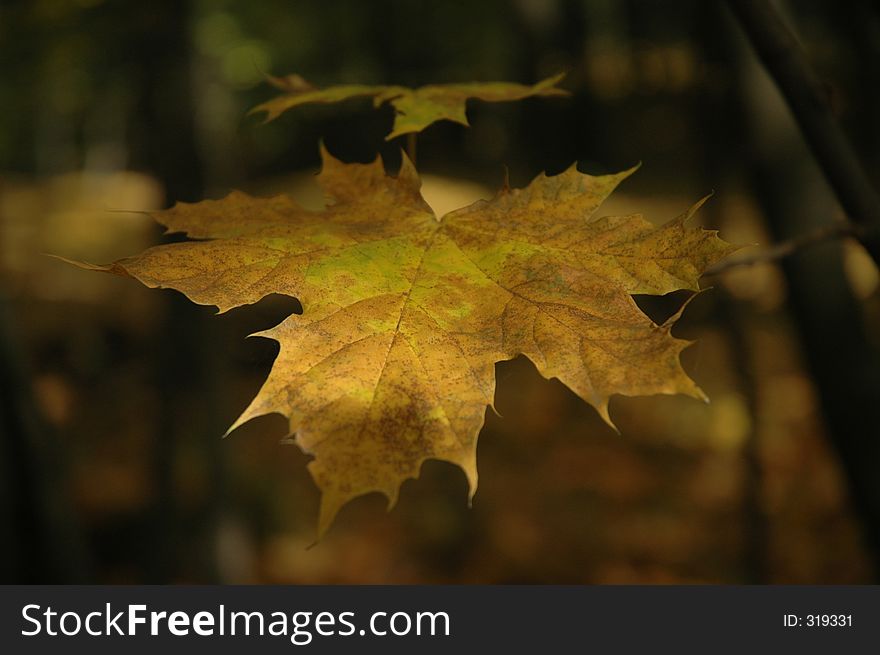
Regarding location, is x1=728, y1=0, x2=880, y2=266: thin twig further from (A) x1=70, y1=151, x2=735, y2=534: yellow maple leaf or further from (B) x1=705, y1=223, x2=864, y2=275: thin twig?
(A) x1=70, y1=151, x2=735, y2=534: yellow maple leaf

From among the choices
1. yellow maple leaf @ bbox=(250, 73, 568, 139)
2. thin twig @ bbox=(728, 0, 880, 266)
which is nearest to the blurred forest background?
thin twig @ bbox=(728, 0, 880, 266)

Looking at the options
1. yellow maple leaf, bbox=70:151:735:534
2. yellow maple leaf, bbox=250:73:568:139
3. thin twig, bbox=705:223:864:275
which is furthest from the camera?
thin twig, bbox=705:223:864:275

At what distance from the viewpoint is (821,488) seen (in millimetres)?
4875

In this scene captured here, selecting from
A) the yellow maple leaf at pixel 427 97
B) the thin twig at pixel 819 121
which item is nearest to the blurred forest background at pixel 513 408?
the thin twig at pixel 819 121

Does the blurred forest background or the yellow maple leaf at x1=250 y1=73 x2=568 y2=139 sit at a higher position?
the blurred forest background

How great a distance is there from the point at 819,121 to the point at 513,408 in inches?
203

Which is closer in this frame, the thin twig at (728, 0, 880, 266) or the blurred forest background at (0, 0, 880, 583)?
the thin twig at (728, 0, 880, 266)

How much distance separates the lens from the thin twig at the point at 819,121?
1.07 meters

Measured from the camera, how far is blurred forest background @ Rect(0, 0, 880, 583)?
7.47 ft

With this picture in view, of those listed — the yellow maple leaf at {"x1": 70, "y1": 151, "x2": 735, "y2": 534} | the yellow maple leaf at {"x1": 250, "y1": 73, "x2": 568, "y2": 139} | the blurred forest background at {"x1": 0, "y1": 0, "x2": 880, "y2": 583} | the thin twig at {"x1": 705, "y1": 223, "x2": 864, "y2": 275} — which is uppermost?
the blurred forest background at {"x1": 0, "y1": 0, "x2": 880, "y2": 583}

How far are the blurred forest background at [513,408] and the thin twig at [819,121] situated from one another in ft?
0.42

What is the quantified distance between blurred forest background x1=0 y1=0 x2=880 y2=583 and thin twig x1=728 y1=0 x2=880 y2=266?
127mm

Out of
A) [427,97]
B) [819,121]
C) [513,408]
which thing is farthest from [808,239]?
[513,408]

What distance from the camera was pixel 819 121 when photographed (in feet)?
3.56
